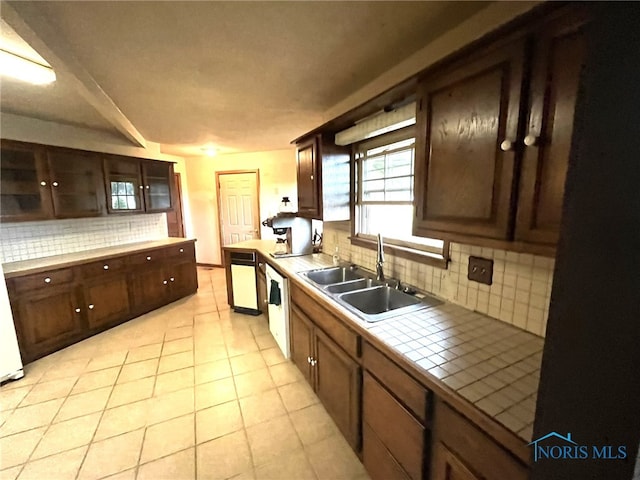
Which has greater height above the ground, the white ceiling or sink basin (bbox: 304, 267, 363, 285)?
the white ceiling

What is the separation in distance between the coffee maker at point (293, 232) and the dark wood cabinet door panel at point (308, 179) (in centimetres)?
18

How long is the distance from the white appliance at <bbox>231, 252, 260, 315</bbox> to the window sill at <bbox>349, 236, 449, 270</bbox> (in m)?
1.62

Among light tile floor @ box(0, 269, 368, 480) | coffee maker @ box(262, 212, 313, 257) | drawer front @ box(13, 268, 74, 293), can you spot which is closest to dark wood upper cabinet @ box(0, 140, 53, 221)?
drawer front @ box(13, 268, 74, 293)

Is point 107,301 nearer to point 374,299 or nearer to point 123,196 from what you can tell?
point 123,196

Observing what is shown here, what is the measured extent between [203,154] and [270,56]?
4.13 meters

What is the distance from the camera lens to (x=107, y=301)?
314 centimetres

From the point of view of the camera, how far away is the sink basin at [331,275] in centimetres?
230

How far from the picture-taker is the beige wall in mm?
5023

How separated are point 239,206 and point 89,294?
2.89 metres

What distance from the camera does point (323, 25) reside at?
4.44 feet

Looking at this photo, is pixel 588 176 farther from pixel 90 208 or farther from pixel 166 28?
pixel 90 208

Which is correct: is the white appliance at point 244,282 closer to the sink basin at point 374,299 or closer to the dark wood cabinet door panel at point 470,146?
the sink basin at point 374,299

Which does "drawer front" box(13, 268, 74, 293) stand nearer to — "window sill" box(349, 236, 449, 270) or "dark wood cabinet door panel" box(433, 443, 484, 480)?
"window sill" box(349, 236, 449, 270)

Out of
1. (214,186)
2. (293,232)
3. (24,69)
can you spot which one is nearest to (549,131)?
(293,232)
